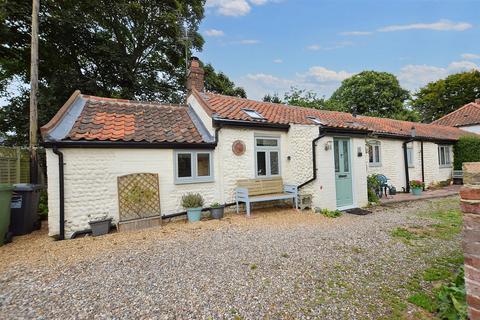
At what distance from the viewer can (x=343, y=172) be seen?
1016 cm

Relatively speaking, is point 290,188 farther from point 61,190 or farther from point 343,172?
point 61,190

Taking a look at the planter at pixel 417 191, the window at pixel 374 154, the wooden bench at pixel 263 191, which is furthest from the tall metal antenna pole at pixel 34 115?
the planter at pixel 417 191

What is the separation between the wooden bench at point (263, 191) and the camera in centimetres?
863

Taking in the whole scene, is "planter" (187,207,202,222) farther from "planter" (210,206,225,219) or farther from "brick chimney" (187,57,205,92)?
"brick chimney" (187,57,205,92)

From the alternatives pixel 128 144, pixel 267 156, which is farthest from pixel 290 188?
pixel 128 144

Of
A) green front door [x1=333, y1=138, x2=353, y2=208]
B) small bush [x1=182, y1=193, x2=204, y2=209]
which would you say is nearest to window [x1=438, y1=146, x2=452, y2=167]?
green front door [x1=333, y1=138, x2=353, y2=208]

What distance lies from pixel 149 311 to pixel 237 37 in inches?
636

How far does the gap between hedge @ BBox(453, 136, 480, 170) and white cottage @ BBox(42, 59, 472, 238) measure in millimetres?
12368

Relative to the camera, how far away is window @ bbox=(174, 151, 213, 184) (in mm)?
8227

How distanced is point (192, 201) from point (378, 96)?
3334 centimetres

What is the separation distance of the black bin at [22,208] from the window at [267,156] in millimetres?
6893

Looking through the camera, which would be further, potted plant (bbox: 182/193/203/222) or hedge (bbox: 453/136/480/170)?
hedge (bbox: 453/136/480/170)

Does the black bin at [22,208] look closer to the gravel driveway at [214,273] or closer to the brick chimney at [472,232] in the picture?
the gravel driveway at [214,273]

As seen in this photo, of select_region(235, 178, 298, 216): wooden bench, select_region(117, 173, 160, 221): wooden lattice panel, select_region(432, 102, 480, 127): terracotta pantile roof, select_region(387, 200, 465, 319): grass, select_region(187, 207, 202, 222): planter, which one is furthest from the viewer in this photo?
select_region(432, 102, 480, 127): terracotta pantile roof
